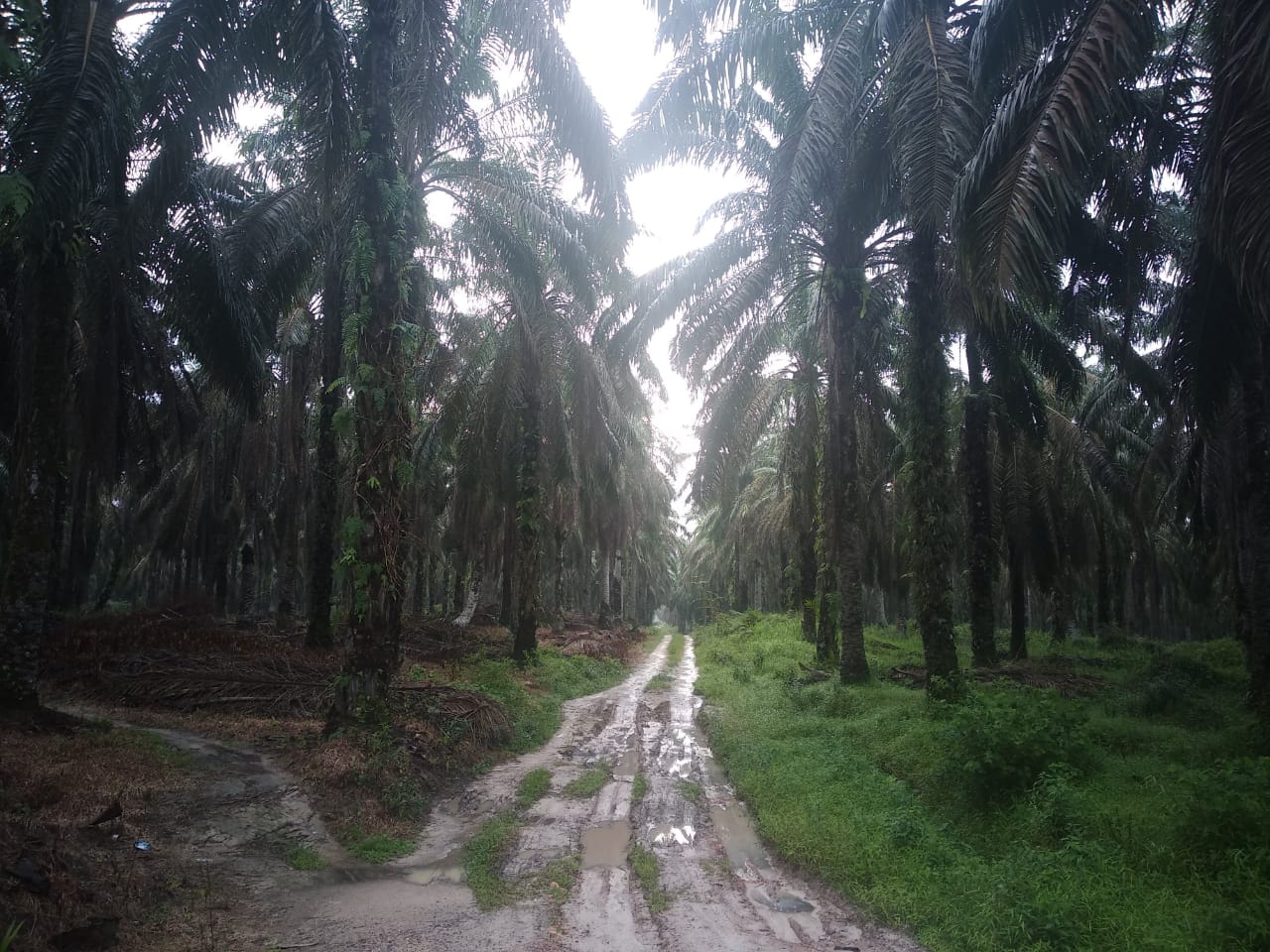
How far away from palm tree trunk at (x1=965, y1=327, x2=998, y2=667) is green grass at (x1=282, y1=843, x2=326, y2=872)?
13.0m

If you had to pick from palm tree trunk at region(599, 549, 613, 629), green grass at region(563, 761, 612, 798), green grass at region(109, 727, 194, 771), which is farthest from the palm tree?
palm tree trunk at region(599, 549, 613, 629)

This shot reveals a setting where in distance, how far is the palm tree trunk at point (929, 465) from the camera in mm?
11211

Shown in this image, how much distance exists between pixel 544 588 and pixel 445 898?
35.9m

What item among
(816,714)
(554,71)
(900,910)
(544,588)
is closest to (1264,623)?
(816,714)

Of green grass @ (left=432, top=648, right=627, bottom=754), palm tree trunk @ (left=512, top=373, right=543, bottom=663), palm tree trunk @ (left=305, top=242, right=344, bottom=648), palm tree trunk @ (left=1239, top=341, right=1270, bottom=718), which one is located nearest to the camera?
palm tree trunk @ (left=1239, top=341, right=1270, bottom=718)

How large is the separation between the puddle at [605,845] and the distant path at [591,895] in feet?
0.06

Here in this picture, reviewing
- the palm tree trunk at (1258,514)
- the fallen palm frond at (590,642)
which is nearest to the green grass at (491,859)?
the palm tree trunk at (1258,514)

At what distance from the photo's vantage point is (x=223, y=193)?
1418cm

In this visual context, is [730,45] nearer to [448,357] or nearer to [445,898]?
[448,357]

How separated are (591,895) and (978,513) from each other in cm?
1246

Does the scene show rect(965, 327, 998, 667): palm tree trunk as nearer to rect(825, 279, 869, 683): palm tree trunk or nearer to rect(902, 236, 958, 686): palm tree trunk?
rect(825, 279, 869, 683): palm tree trunk

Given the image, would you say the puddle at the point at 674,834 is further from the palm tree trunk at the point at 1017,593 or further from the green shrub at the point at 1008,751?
the palm tree trunk at the point at 1017,593

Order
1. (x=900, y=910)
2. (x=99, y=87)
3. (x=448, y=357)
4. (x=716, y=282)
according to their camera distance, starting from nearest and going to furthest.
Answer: (x=900, y=910) < (x=99, y=87) < (x=716, y=282) < (x=448, y=357)

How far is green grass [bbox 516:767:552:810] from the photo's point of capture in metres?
8.04
